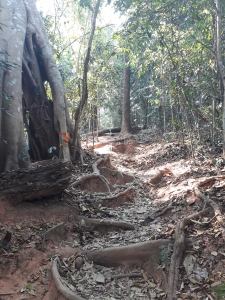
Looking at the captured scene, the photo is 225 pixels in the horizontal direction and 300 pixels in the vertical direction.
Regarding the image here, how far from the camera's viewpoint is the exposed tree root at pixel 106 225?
479 cm

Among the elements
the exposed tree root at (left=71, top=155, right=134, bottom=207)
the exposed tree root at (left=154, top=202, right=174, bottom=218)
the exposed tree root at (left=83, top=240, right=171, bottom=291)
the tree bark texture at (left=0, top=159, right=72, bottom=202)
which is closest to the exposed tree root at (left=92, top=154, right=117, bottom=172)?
the exposed tree root at (left=71, top=155, right=134, bottom=207)

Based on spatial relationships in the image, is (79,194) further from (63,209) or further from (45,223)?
(45,223)

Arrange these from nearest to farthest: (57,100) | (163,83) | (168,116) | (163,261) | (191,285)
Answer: (191,285)
(163,261)
(57,100)
(163,83)
(168,116)

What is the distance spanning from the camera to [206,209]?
14.5 ft

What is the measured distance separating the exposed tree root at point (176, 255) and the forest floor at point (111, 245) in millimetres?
22

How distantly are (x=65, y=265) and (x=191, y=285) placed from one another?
1.54m

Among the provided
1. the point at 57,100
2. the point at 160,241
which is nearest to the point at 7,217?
the point at 160,241

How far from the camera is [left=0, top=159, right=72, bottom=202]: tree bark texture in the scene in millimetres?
4316

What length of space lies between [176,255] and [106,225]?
150 centimetres

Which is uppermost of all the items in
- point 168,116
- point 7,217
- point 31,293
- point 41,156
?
point 168,116

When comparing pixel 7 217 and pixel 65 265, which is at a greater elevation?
pixel 7 217

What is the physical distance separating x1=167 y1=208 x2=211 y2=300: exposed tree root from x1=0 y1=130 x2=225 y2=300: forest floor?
0.02 metres

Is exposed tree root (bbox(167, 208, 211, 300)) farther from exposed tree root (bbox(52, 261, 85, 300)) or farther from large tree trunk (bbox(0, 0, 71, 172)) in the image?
large tree trunk (bbox(0, 0, 71, 172))

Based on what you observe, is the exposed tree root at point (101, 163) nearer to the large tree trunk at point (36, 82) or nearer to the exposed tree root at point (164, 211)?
the large tree trunk at point (36, 82)
